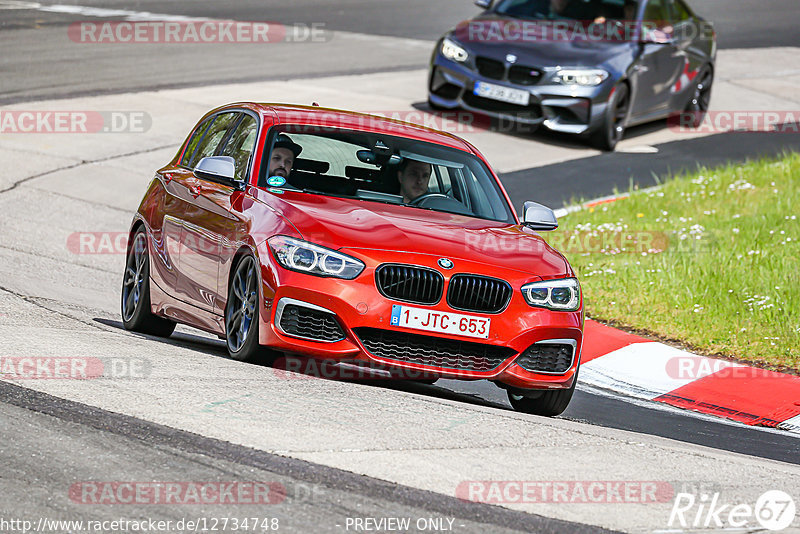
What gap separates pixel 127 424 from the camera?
587 centimetres

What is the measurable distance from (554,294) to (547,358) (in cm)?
36

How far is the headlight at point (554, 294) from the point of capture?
7.55 m

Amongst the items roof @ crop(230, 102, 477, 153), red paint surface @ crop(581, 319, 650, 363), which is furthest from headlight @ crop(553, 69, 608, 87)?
roof @ crop(230, 102, 477, 153)

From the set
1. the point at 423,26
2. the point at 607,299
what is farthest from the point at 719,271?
the point at 423,26

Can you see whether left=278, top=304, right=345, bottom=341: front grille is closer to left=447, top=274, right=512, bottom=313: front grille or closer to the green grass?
left=447, top=274, right=512, bottom=313: front grille

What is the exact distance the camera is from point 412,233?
761cm

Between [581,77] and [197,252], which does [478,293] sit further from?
[581,77]

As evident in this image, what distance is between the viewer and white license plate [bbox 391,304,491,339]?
23.8ft

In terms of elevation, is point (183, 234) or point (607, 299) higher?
point (183, 234)

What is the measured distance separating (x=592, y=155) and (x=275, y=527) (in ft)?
44.3

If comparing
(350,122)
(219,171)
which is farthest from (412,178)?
(219,171)

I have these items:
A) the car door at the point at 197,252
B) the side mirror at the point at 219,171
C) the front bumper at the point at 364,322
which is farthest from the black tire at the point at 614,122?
the front bumper at the point at 364,322

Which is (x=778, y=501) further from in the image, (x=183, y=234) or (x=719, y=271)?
(x=719, y=271)

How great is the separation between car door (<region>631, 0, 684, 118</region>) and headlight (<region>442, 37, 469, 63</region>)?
226cm
